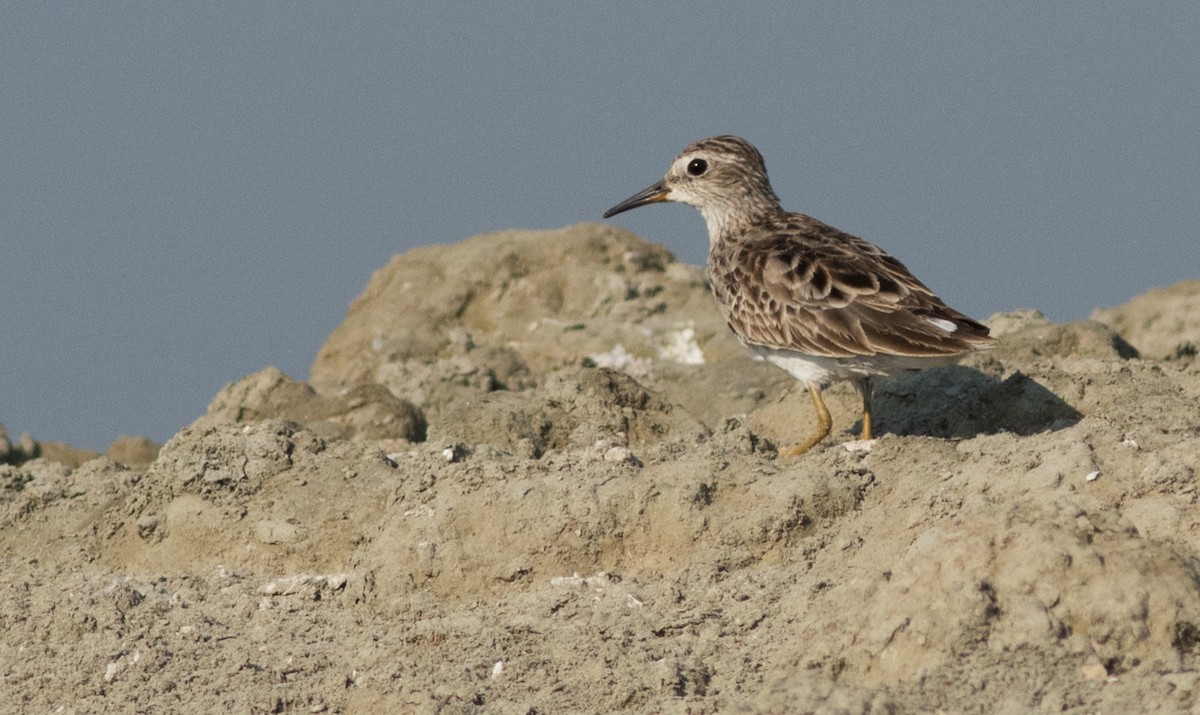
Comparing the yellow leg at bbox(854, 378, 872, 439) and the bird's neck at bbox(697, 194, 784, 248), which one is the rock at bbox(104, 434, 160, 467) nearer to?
the bird's neck at bbox(697, 194, 784, 248)

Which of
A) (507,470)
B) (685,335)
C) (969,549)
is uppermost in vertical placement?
(685,335)

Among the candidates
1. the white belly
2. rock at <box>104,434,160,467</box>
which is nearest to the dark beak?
the white belly

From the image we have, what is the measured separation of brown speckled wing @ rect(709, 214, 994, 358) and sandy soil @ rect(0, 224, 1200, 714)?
60cm

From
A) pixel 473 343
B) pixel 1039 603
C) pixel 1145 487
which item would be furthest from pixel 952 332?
pixel 473 343

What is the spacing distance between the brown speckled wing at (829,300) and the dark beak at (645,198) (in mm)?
1321

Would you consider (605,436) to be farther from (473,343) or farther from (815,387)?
(473,343)

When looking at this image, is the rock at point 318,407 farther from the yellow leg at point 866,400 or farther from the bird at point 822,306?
the yellow leg at point 866,400

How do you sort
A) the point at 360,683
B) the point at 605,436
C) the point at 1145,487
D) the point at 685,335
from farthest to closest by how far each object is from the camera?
1. the point at 685,335
2. the point at 605,436
3. the point at 1145,487
4. the point at 360,683

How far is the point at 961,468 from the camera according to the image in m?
8.02

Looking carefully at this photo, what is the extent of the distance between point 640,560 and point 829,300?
2541mm

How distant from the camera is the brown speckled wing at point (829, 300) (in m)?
9.09

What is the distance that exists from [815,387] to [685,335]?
16.8 feet

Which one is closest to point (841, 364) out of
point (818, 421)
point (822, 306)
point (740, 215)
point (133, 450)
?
point (822, 306)

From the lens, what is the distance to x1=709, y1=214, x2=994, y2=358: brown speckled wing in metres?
9.09
